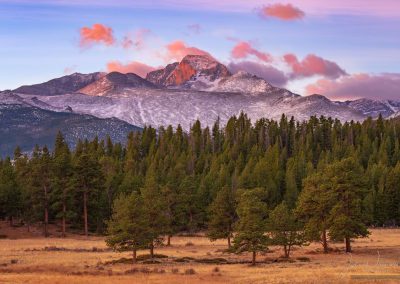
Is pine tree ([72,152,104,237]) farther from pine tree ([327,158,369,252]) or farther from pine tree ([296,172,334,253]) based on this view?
pine tree ([327,158,369,252])

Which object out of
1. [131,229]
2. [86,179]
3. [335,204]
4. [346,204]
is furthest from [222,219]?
[86,179]

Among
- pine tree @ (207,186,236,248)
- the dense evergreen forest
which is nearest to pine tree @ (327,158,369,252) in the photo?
the dense evergreen forest

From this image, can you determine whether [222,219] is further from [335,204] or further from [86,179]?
[86,179]

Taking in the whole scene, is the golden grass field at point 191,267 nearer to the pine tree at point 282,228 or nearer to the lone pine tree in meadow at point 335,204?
the pine tree at point 282,228

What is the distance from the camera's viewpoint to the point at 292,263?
211 feet

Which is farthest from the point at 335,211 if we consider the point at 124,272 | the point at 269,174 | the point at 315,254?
the point at 269,174

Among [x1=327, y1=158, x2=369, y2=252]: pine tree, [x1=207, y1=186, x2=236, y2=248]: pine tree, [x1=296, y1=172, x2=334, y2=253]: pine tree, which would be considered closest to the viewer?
[x1=327, y1=158, x2=369, y2=252]: pine tree

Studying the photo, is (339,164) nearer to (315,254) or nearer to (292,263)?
(315,254)

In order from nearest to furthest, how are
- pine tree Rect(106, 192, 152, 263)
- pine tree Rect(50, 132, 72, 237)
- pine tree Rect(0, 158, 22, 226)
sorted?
pine tree Rect(106, 192, 152, 263), pine tree Rect(50, 132, 72, 237), pine tree Rect(0, 158, 22, 226)

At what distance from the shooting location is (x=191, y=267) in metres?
59.1

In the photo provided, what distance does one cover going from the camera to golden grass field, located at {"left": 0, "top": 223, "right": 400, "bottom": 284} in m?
48.2

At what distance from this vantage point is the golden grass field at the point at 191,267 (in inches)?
1900

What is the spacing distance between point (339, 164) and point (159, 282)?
40638mm

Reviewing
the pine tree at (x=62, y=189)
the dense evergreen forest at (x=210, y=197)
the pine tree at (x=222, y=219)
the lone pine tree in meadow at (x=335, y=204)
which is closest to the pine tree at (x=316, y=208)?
the lone pine tree in meadow at (x=335, y=204)
